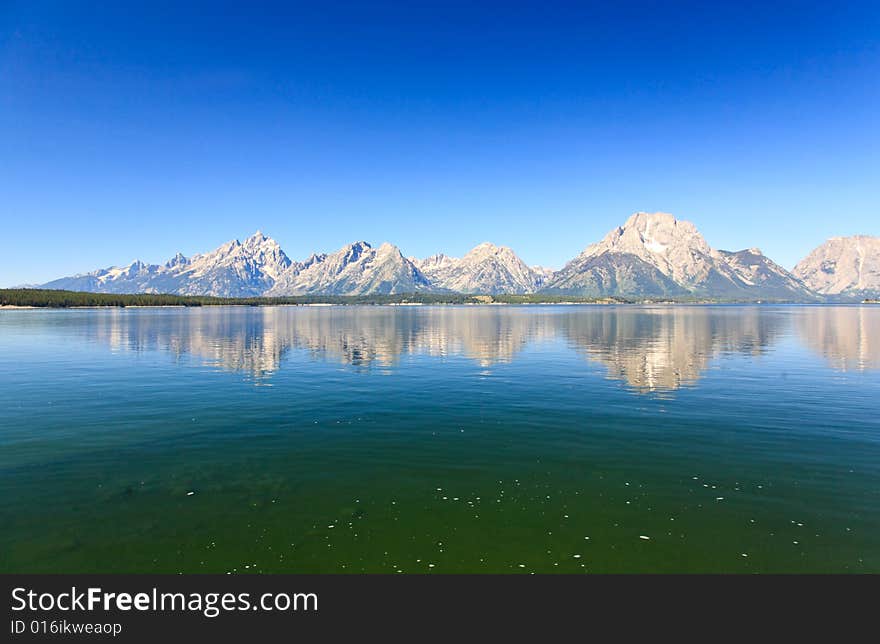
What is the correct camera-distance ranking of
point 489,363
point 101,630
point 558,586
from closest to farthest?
point 101,630, point 558,586, point 489,363

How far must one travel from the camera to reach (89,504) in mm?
22359

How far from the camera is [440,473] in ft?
87.8

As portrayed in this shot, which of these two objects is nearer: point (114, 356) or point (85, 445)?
point (85, 445)

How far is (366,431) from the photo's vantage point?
35656mm

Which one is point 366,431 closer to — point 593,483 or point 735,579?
point 593,483

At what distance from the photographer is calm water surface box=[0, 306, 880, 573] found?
18.2 meters

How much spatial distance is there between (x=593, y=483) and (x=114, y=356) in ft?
279

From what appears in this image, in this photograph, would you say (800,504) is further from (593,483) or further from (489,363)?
(489,363)

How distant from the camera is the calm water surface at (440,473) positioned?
18156 millimetres

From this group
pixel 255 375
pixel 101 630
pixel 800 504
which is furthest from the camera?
pixel 255 375

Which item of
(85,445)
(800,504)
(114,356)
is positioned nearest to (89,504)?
(85,445)

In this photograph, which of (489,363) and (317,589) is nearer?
(317,589)

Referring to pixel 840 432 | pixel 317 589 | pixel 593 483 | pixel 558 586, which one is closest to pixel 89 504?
pixel 317 589

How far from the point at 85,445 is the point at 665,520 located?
36678 mm
